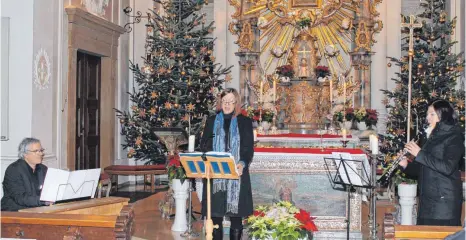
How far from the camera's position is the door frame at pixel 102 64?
1244 centimetres

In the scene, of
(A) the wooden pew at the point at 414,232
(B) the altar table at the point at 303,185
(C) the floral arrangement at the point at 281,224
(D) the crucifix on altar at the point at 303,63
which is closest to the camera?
(A) the wooden pew at the point at 414,232

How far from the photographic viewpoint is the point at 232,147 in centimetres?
692

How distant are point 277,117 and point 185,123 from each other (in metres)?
2.24

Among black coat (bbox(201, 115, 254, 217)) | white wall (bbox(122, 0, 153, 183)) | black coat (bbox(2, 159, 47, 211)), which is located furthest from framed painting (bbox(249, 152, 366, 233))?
white wall (bbox(122, 0, 153, 183))

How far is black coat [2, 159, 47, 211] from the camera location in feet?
21.6

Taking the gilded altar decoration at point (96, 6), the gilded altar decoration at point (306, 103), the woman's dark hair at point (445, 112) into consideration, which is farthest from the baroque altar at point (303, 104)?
the woman's dark hair at point (445, 112)

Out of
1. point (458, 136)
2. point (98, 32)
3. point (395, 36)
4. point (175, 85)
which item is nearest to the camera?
point (458, 136)

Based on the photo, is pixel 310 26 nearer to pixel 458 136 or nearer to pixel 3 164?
pixel 3 164

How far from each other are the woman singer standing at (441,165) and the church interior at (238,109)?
1cm

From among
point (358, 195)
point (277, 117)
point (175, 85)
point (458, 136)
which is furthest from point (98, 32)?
point (458, 136)

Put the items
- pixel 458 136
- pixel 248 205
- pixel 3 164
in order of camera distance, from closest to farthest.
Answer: pixel 458 136 → pixel 248 205 → pixel 3 164

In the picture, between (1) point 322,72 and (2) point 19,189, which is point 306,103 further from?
(2) point 19,189

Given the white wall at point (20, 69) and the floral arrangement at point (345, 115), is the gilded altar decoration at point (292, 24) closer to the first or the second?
Answer: the floral arrangement at point (345, 115)

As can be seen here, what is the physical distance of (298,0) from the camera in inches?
640
